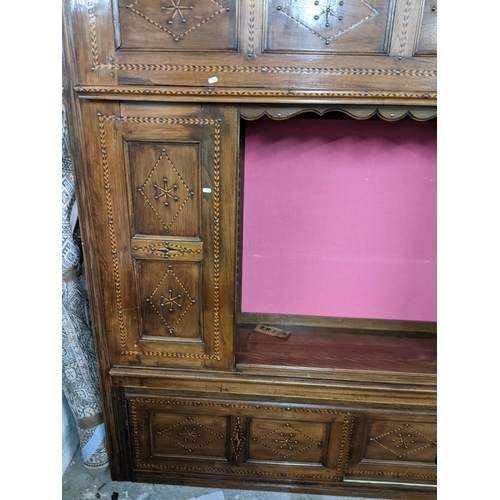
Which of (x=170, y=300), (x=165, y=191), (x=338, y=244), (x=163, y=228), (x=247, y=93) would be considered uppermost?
(x=247, y=93)

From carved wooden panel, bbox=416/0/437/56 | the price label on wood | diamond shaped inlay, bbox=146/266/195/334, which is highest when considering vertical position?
carved wooden panel, bbox=416/0/437/56

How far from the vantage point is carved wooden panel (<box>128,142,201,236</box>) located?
132 cm

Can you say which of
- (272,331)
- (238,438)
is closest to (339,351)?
(272,331)

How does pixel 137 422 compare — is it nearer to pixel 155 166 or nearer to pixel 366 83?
pixel 155 166

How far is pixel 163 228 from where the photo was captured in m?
1.40

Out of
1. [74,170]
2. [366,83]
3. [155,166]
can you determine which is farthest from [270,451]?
[366,83]

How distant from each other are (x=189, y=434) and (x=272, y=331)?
0.64m

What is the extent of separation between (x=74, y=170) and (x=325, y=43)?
0.99 metres

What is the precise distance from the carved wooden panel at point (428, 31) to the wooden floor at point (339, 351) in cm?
128

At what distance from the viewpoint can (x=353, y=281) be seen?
1909 millimetres

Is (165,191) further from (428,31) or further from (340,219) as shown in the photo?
(428,31)

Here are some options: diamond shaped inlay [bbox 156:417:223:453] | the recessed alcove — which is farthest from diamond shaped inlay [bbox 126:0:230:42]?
diamond shaped inlay [bbox 156:417:223:453]

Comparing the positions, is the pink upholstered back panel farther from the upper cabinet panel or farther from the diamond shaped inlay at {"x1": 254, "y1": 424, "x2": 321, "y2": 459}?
the diamond shaped inlay at {"x1": 254, "y1": 424, "x2": 321, "y2": 459}

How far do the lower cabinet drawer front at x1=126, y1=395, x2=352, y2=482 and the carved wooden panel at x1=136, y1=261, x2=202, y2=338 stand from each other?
364 mm
